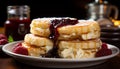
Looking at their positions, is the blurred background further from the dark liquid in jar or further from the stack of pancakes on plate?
the stack of pancakes on plate

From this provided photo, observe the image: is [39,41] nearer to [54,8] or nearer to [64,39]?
[64,39]

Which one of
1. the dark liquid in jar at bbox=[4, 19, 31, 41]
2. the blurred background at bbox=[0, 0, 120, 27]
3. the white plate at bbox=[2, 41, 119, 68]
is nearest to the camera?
the white plate at bbox=[2, 41, 119, 68]

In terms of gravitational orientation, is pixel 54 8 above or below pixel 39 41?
below

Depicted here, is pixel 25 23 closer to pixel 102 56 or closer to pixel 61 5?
pixel 102 56

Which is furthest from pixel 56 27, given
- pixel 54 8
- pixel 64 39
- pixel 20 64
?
pixel 54 8

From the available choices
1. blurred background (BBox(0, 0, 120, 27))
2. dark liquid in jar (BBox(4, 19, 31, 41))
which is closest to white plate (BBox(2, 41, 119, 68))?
dark liquid in jar (BBox(4, 19, 31, 41))

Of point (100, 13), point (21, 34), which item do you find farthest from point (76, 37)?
point (100, 13)
